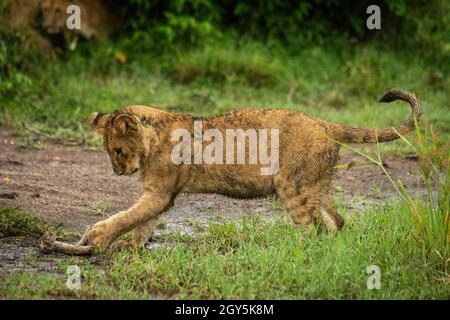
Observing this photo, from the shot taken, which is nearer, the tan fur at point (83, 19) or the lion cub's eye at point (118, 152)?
the lion cub's eye at point (118, 152)

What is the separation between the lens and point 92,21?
1116cm

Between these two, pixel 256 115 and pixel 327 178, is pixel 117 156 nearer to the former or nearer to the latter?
pixel 256 115

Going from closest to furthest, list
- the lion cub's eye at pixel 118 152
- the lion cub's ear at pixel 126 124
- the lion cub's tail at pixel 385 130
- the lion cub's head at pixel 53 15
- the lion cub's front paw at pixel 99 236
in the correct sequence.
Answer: the lion cub's front paw at pixel 99 236 < the lion cub's tail at pixel 385 130 < the lion cub's ear at pixel 126 124 < the lion cub's eye at pixel 118 152 < the lion cub's head at pixel 53 15

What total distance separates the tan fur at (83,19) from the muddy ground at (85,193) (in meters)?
2.49

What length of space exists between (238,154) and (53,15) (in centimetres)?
561

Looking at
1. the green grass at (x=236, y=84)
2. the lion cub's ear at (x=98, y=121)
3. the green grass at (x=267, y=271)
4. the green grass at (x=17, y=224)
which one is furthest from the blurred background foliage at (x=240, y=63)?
the green grass at (x=267, y=271)

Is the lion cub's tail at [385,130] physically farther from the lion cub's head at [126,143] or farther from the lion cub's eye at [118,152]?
the lion cub's eye at [118,152]

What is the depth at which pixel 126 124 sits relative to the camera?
5.59 metres

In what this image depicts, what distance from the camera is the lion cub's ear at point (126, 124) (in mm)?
5546

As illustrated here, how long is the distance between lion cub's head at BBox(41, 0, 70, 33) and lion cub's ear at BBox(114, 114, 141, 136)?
5.31 meters

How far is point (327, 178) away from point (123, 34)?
21.5ft

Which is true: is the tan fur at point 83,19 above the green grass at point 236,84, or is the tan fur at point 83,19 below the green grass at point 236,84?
above

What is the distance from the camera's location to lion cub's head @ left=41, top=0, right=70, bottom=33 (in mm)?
10438

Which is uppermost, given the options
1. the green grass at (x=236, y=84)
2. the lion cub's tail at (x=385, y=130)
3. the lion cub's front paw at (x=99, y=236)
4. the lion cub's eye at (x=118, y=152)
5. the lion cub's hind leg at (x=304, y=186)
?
the green grass at (x=236, y=84)
